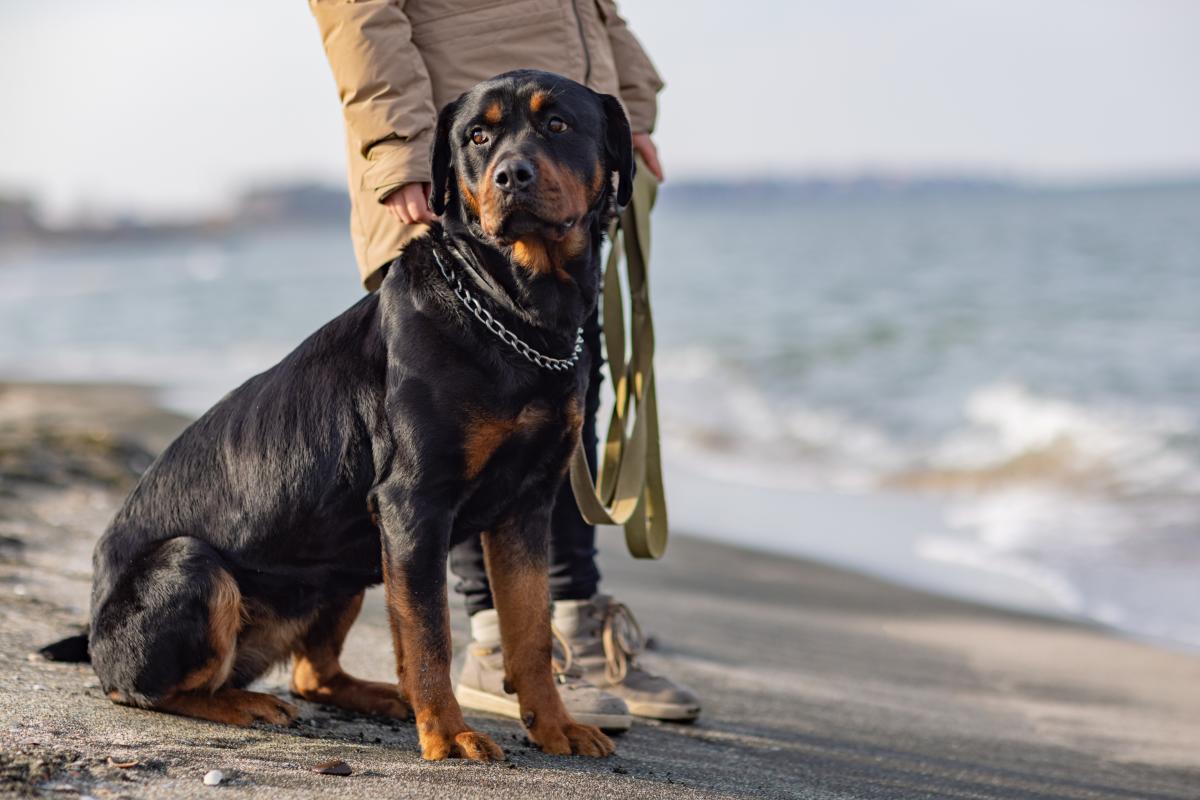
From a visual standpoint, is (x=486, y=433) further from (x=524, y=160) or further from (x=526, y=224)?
(x=524, y=160)

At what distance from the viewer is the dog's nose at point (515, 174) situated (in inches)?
110

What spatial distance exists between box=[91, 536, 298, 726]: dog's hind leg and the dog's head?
1.04m

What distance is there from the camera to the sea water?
7657mm

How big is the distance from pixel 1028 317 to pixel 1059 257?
11.6 meters

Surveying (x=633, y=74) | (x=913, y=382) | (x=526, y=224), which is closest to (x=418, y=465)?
(x=526, y=224)

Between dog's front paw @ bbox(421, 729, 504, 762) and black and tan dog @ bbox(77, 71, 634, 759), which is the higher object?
black and tan dog @ bbox(77, 71, 634, 759)

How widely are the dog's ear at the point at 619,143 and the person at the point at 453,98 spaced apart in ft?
0.93

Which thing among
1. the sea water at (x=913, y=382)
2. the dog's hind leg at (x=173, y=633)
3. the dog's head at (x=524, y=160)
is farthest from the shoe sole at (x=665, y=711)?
the sea water at (x=913, y=382)

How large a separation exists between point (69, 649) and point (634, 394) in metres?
1.79

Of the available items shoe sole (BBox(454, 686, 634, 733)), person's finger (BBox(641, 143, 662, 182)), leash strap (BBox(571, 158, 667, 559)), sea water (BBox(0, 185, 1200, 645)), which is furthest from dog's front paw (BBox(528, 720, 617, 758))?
sea water (BBox(0, 185, 1200, 645))

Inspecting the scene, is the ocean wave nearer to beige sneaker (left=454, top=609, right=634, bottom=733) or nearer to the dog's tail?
beige sneaker (left=454, top=609, right=634, bottom=733)

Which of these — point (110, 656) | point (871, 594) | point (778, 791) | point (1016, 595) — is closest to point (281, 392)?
point (110, 656)

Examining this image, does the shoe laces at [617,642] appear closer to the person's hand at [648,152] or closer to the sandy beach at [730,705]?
the sandy beach at [730,705]

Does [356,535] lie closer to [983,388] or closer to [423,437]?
[423,437]
